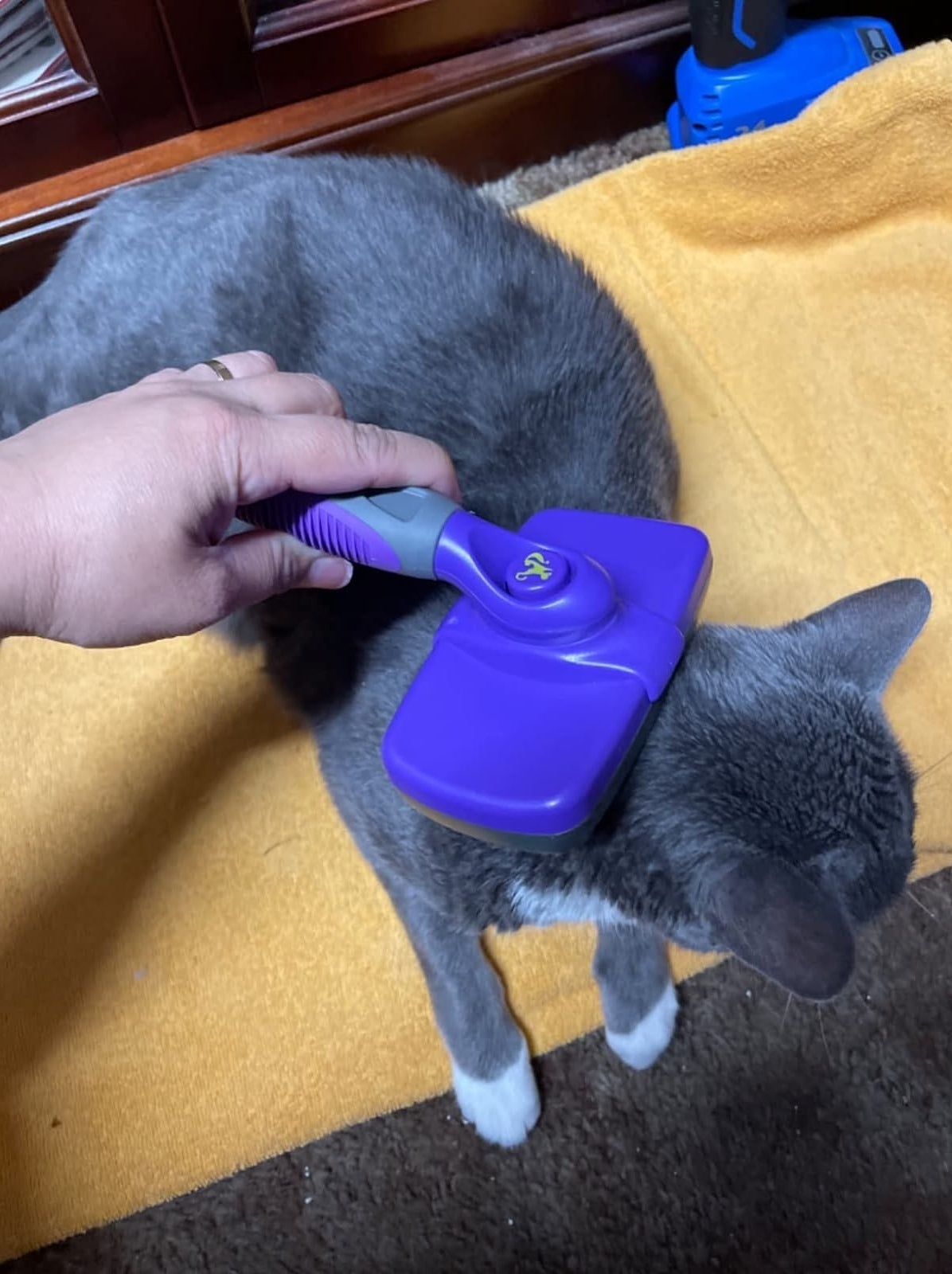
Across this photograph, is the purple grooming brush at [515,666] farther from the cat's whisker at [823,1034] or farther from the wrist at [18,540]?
the cat's whisker at [823,1034]

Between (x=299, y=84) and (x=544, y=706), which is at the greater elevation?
(x=299, y=84)

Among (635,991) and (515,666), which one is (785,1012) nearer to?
(635,991)

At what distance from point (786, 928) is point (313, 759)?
59 cm

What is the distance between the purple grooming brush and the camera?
67 centimetres

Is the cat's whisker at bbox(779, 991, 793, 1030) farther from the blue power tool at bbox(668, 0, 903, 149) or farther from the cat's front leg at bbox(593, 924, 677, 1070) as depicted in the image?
the blue power tool at bbox(668, 0, 903, 149)

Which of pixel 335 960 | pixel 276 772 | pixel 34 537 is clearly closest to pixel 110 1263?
pixel 335 960

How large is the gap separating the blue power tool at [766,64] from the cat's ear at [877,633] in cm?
83

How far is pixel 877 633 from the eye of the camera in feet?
2.66

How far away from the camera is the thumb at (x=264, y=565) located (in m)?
0.70

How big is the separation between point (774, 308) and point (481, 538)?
0.77 m

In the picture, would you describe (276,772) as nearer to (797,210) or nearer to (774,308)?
(774,308)

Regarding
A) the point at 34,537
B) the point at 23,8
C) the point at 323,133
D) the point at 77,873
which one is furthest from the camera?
the point at 323,133

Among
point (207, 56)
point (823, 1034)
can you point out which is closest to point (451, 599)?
point (823, 1034)

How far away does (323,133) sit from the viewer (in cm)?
137
